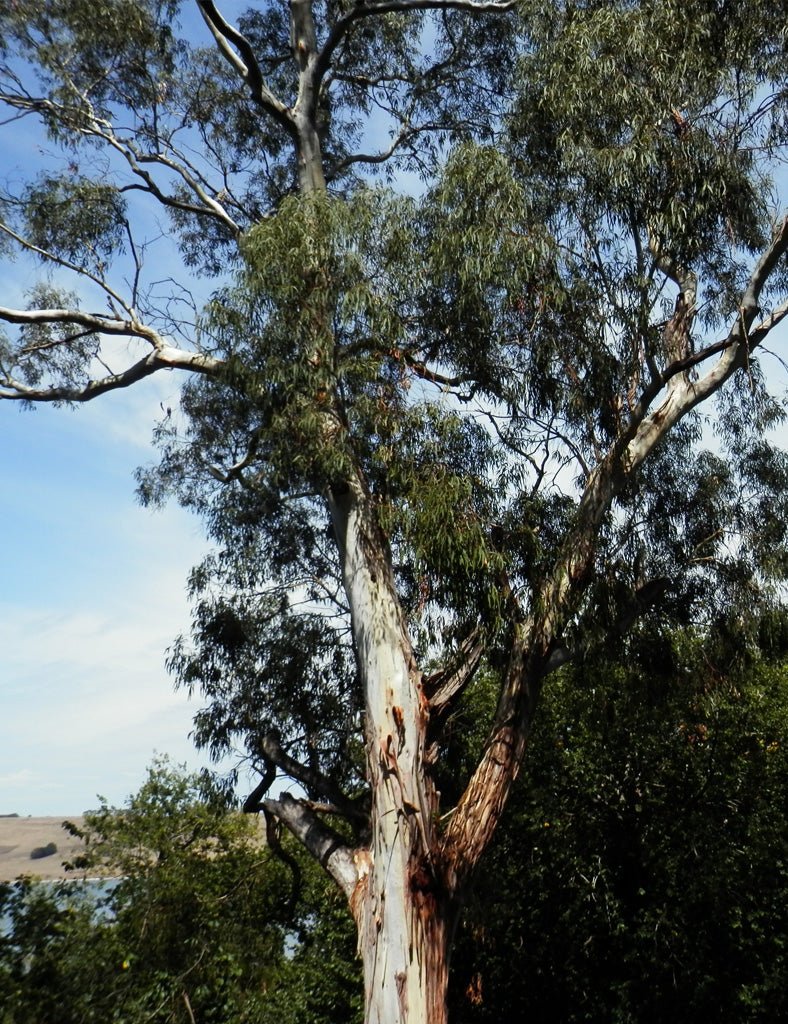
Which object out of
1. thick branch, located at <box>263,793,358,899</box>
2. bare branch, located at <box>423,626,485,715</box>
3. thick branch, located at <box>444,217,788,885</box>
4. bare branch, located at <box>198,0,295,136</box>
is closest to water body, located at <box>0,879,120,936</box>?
thick branch, located at <box>263,793,358,899</box>

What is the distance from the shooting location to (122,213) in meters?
10.0

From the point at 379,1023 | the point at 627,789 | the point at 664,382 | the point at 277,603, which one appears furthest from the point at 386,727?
the point at 627,789

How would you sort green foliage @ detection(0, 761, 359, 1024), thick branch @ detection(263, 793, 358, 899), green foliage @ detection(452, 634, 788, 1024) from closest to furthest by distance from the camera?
green foliage @ detection(0, 761, 359, 1024)
thick branch @ detection(263, 793, 358, 899)
green foliage @ detection(452, 634, 788, 1024)

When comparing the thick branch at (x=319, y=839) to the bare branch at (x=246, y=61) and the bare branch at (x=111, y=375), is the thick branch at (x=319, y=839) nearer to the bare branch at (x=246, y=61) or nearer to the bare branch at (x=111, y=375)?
the bare branch at (x=111, y=375)

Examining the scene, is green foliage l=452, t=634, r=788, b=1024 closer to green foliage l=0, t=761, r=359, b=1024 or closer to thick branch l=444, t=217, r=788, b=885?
green foliage l=0, t=761, r=359, b=1024

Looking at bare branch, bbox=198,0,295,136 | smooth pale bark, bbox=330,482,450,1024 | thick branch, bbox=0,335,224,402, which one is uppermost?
bare branch, bbox=198,0,295,136

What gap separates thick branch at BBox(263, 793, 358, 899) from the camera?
25.1 feet

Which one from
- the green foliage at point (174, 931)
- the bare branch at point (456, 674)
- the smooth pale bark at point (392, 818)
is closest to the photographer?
the smooth pale bark at point (392, 818)

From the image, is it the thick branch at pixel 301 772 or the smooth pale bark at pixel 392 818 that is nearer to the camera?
the smooth pale bark at pixel 392 818

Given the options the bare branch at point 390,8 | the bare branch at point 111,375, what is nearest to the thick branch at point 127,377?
the bare branch at point 111,375

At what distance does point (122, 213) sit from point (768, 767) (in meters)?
8.25

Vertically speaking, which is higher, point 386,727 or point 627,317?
point 627,317

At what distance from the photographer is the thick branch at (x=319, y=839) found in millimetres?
7648

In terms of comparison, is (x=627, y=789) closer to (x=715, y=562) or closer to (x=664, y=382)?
(x=715, y=562)
